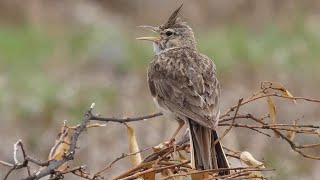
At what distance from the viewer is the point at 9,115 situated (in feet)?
30.5

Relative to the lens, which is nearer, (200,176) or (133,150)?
(200,176)

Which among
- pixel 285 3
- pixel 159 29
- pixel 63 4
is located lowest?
pixel 159 29

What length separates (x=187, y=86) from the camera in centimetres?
398

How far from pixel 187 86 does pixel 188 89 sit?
0.03 meters

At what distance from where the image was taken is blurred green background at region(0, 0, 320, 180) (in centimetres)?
801

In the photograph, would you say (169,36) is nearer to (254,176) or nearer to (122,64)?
(254,176)

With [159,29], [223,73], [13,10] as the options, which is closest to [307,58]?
[223,73]

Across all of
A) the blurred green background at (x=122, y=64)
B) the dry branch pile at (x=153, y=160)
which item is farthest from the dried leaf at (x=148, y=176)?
the blurred green background at (x=122, y=64)

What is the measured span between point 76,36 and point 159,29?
759cm

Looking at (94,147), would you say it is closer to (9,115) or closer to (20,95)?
(9,115)

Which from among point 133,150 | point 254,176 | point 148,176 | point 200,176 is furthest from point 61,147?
point 254,176

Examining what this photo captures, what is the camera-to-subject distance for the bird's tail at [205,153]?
131 inches

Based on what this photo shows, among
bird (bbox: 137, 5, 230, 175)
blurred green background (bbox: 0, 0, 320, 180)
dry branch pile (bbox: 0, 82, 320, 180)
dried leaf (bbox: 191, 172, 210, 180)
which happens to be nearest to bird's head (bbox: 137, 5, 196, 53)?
bird (bbox: 137, 5, 230, 175)

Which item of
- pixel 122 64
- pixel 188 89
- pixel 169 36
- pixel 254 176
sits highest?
pixel 122 64
